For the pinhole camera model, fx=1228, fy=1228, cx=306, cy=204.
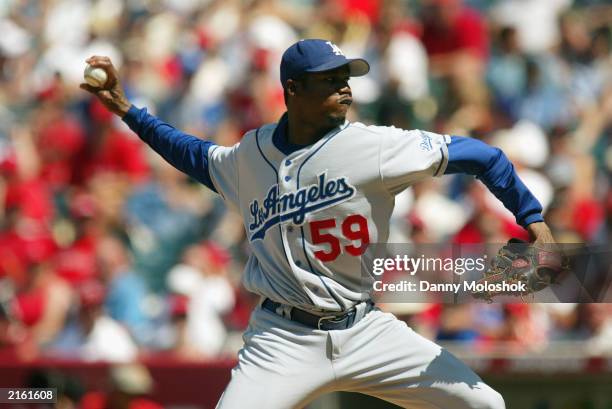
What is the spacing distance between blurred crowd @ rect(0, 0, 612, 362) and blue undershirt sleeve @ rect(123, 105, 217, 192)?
2.97 m

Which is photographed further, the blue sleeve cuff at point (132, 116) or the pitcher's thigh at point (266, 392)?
the blue sleeve cuff at point (132, 116)

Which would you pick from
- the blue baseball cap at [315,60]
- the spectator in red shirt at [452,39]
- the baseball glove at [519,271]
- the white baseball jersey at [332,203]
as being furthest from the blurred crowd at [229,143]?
the blue baseball cap at [315,60]

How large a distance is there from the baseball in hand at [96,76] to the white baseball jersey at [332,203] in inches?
34.0

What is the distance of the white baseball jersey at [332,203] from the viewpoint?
501 centimetres

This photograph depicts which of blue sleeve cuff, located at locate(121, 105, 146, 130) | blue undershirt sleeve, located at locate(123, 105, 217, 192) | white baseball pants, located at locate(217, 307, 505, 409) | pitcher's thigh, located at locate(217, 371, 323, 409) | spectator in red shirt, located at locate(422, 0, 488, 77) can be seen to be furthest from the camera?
spectator in red shirt, located at locate(422, 0, 488, 77)

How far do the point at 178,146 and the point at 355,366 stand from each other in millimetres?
1251

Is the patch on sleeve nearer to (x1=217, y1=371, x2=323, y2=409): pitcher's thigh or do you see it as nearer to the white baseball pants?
the white baseball pants

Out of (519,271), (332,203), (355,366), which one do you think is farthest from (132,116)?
(519,271)

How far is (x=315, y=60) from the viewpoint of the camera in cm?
502

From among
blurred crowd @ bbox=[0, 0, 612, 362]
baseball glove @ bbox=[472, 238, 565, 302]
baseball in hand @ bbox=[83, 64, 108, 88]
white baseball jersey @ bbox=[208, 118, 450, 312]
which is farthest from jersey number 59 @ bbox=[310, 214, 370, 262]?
blurred crowd @ bbox=[0, 0, 612, 362]

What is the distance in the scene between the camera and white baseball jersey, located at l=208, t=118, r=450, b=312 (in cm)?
501

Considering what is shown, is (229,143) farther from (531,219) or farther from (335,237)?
(531,219)

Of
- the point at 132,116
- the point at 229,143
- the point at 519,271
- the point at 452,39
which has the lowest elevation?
the point at 519,271

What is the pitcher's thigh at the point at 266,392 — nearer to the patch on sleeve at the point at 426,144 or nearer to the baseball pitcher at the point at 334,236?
the baseball pitcher at the point at 334,236
